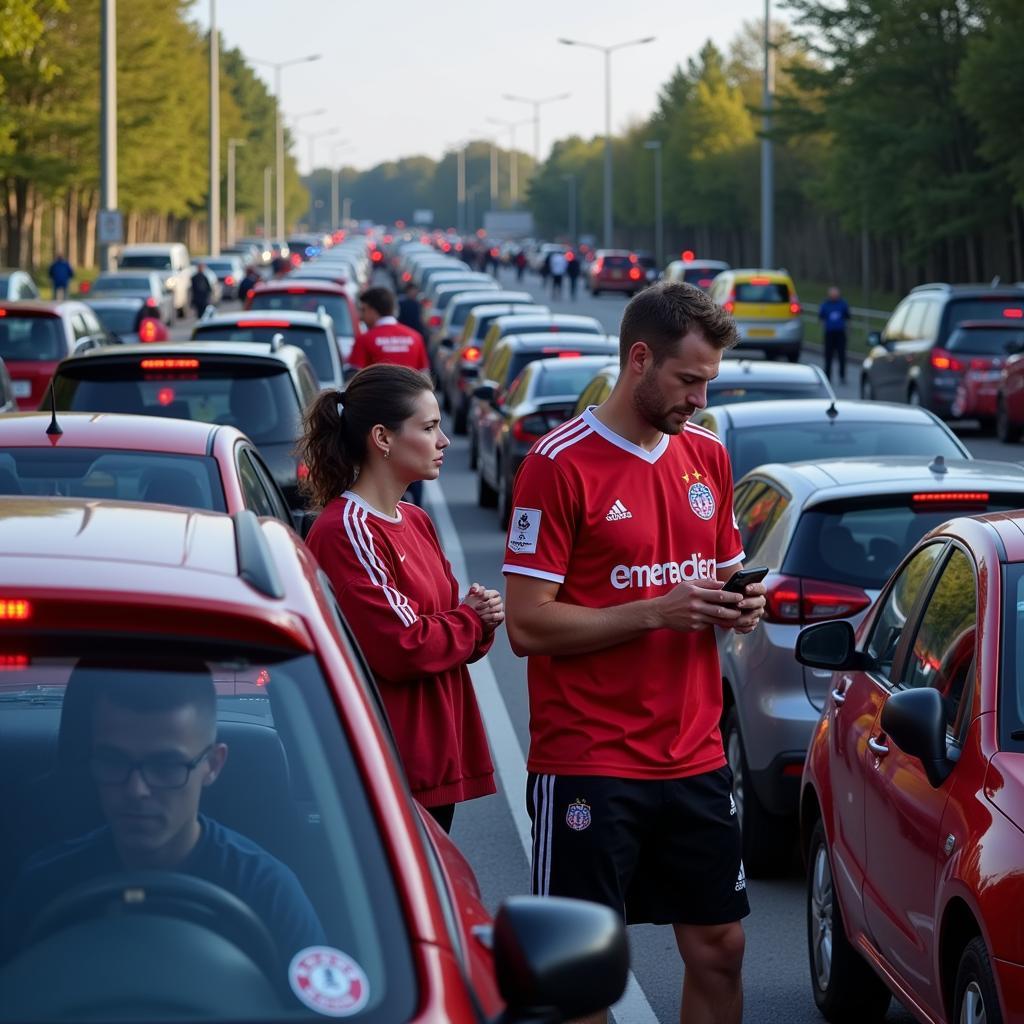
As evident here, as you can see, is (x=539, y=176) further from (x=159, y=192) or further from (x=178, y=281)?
(x=178, y=281)

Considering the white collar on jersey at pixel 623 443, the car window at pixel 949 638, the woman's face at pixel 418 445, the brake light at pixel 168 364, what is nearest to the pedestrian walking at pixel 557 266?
the brake light at pixel 168 364

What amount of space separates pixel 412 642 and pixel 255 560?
5.60ft

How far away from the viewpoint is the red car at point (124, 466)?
7.40m

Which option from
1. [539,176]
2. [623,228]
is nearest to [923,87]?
[623,228]

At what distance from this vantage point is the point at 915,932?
507 centimetres

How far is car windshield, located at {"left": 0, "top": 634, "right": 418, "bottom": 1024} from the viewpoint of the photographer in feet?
9.10

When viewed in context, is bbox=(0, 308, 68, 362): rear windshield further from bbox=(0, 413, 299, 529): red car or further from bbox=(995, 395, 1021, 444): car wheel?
bbox=(0, 413, 299, 529): red car

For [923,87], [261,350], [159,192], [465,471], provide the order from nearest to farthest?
[261,350], [465,471], [923,87], [159,192]

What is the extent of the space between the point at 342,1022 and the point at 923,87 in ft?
194

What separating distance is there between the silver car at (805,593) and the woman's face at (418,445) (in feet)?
8.72

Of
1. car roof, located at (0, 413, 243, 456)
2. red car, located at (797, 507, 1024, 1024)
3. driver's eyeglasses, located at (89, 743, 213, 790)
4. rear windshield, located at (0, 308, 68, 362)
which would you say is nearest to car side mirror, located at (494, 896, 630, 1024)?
driver's eyeglasses, located at (89, 743, 213, 790)

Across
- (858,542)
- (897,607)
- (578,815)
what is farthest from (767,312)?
(578,815)

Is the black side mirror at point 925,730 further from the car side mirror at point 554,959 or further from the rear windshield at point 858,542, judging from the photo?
the rear windshield at point 858,542

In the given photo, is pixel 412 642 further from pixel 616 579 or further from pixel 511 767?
pixel 511 767
